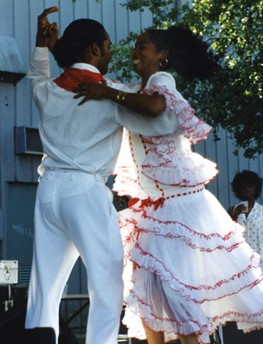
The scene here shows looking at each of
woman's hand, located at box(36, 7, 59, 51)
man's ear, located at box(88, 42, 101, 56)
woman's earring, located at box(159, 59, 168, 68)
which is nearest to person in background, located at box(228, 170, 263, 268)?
woman's earring, located at box(159, 59, 168, 68)

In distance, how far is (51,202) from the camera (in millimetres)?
4301

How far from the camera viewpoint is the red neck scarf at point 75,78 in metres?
4.41

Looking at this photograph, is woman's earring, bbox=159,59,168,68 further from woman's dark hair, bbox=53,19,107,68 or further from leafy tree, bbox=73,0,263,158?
leafy tree, bbox=73,0,263,158

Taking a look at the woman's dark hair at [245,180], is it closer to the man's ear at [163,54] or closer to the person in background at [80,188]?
the man's ear at [163,54]

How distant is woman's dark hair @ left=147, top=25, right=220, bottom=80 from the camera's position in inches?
188

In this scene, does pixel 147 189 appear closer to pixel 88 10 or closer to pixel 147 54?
pixel 147 54

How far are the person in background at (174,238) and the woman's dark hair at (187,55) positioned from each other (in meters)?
0.02

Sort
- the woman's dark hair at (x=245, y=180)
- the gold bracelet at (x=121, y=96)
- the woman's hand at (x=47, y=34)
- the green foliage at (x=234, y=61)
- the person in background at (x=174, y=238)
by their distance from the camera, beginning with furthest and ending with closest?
the green foliage at (x=234, y=61)
the woman's dark hair at (x=245, y=180)
the woman's hand at (x=47, y=34)
the person in background at (x=174, y=238)
the gold bracelet at (x=121, y=96)

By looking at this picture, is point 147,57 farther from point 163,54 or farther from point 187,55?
point 187,55

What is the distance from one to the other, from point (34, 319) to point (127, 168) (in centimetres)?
94

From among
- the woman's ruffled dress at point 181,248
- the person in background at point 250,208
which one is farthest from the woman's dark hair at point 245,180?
the woman's ruffled dress at point 181,248

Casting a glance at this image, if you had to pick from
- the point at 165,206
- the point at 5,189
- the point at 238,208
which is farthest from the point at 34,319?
the point at 5,189

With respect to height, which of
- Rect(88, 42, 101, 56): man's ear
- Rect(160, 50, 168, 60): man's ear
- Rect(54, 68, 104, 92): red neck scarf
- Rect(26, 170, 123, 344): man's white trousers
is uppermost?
Rect(160, 50, 168, 60): man's ear

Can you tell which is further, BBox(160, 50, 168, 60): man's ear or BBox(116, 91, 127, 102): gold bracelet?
BBox(160, 50, 168, 60): man's ear
